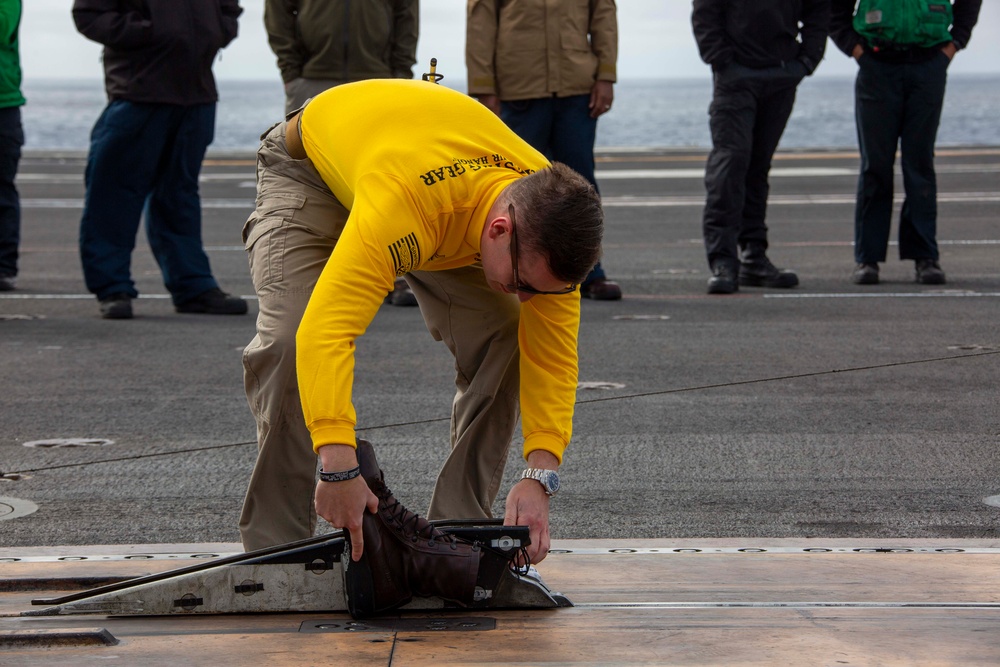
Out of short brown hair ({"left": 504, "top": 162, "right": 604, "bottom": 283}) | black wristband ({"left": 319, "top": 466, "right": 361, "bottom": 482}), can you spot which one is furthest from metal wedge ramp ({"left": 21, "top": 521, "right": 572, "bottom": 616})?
short brown hair ({"left": 504, "top": 162, "right": 604, "bottom": 283})

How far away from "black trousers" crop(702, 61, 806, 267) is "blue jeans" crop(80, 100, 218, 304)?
2.99m

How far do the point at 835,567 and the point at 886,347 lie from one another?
3.10 metres

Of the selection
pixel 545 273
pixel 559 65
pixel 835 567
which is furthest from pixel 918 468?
pixel 559 65

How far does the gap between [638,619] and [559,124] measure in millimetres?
4957

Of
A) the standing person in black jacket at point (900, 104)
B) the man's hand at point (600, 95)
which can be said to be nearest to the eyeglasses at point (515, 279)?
the man's hand at point (600, 95)

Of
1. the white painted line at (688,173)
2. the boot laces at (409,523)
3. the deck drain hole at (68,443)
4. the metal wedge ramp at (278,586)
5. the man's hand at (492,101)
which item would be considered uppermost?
the man's hand at (492,101)

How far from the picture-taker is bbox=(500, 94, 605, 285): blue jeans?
7480mm

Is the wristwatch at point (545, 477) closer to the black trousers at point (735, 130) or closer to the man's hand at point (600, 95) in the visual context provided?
the man's hand at point (600, 95)

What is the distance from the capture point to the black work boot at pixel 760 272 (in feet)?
26.8

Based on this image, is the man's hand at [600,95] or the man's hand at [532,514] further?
the man's hand at [600,95]

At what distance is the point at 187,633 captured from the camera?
2914mm

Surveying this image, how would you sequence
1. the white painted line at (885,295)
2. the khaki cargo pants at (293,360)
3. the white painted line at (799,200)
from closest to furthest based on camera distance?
the khaki cargo pants at (293,360)
the white painted line at (885,295)
the white painted line at (799,200)

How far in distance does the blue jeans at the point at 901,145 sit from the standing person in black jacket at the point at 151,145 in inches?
153

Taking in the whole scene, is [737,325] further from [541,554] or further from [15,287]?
[15,287]
